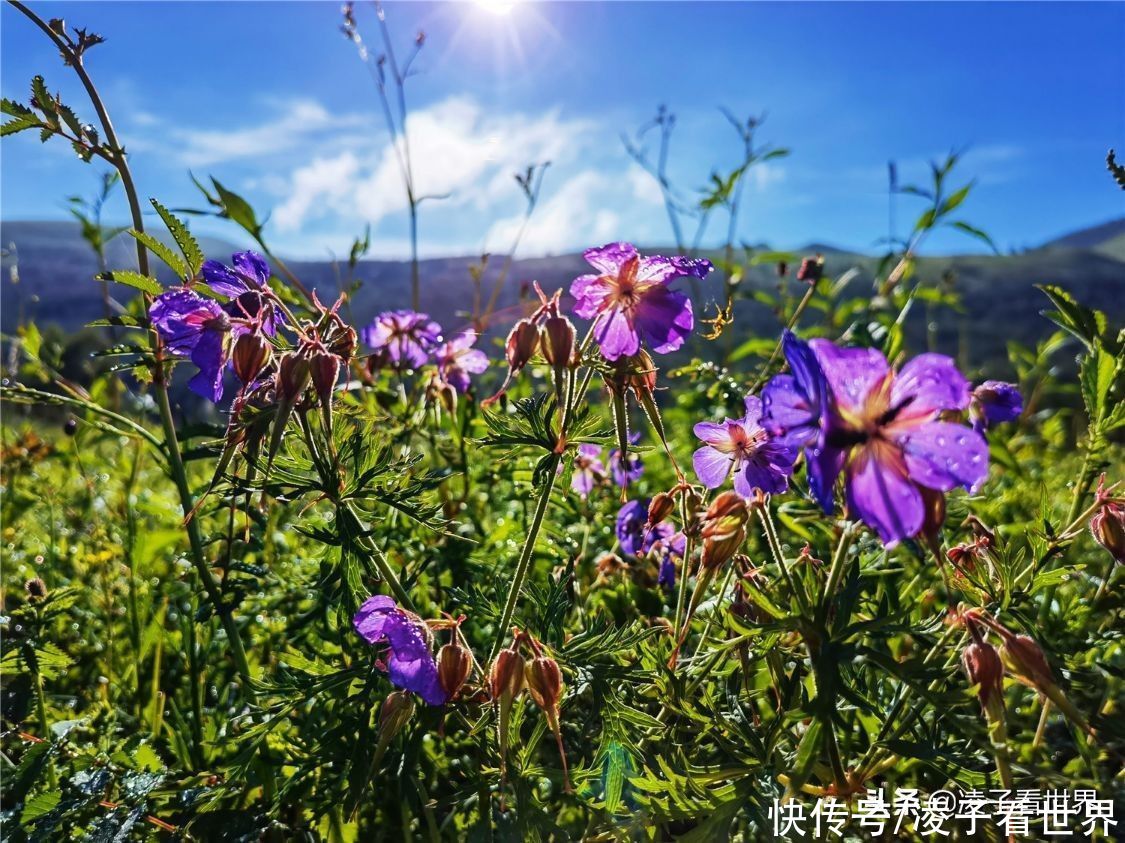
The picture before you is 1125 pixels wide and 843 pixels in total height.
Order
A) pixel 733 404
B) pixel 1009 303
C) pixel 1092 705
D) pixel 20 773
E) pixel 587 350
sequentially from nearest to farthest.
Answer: pixel 587 350, pixel 20 773, pixel 733 404, pixel 1092 705, pixel 1009 303

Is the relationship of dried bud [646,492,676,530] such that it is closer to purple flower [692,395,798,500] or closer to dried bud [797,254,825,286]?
purple flower [692,395,798,500]

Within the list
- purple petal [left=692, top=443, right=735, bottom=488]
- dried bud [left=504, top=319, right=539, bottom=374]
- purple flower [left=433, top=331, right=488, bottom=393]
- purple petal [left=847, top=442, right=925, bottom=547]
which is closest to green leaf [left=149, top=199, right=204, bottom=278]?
dried bud [left=504, top=319, right=539, bottom=374]

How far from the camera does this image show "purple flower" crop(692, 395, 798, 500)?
1296 millimetres

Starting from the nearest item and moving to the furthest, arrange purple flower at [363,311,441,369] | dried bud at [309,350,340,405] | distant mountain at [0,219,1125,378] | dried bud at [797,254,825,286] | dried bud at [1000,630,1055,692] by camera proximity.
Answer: dried bud at [1000,630,1055,692], dried bud at [309,350,340,405], purple flower at [363,311,441,369], dried bud at [797,254,825,286], distant mountain at [0,219,1125,378]

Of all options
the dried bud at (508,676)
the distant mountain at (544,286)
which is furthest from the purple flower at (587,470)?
the distant mountain at (544,286)

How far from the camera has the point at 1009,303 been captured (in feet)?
67.9

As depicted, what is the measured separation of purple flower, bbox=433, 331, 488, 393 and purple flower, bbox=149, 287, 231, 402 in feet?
2.85

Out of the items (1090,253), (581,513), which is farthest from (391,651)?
(1090,253)

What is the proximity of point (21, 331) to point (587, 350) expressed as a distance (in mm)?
2396

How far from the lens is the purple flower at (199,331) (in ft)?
4.04

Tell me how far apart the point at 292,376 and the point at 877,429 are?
29.2 inches

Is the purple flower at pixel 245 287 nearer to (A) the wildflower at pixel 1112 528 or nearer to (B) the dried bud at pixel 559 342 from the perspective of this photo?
(B) the dried bud at pixel 559 342

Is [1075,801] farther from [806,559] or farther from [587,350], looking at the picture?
[587,350]

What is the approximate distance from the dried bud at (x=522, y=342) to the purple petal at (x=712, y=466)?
0.41m
